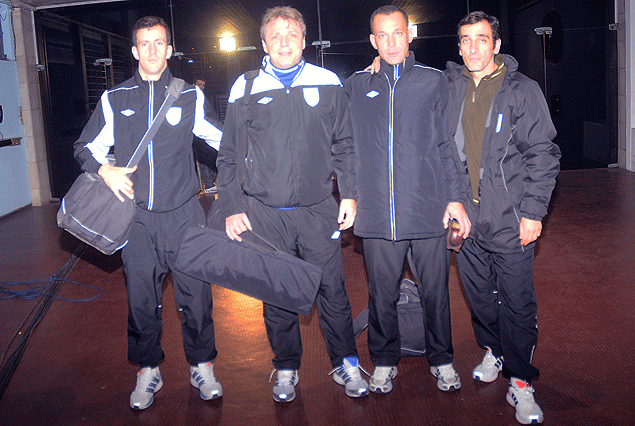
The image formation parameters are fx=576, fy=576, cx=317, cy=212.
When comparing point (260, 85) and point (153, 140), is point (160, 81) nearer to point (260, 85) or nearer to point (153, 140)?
point (153, 140)

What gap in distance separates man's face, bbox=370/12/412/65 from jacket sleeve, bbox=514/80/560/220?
0.52m

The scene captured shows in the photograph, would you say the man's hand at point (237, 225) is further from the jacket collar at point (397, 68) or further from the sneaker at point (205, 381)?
the jacket collar at point (397, 68)

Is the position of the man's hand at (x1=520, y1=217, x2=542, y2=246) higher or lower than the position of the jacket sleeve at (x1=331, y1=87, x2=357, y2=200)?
lower

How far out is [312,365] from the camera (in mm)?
2906

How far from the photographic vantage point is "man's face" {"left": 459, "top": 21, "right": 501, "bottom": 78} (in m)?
2.37

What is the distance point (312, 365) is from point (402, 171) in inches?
44.6

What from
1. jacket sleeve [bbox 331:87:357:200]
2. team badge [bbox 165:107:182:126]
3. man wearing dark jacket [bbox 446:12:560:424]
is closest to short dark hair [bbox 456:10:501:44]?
man wearing dark jacket [bbox 446:12:560:424]

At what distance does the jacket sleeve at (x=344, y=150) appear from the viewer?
2.41 meters

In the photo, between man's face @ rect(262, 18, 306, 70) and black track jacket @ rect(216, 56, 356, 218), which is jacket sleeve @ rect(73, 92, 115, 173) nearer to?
black track jacket @ rect(216, 56, 356, 218)

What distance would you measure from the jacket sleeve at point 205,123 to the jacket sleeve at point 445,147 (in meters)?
0.96

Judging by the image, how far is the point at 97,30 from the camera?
8617 millimetres

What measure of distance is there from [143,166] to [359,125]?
94 cm

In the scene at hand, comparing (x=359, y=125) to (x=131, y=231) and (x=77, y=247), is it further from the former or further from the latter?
(x=77, y=247)

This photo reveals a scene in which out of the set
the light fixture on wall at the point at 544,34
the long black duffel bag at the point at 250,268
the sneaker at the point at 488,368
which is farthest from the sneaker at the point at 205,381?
the light fixture on wall at the point at 544,34
